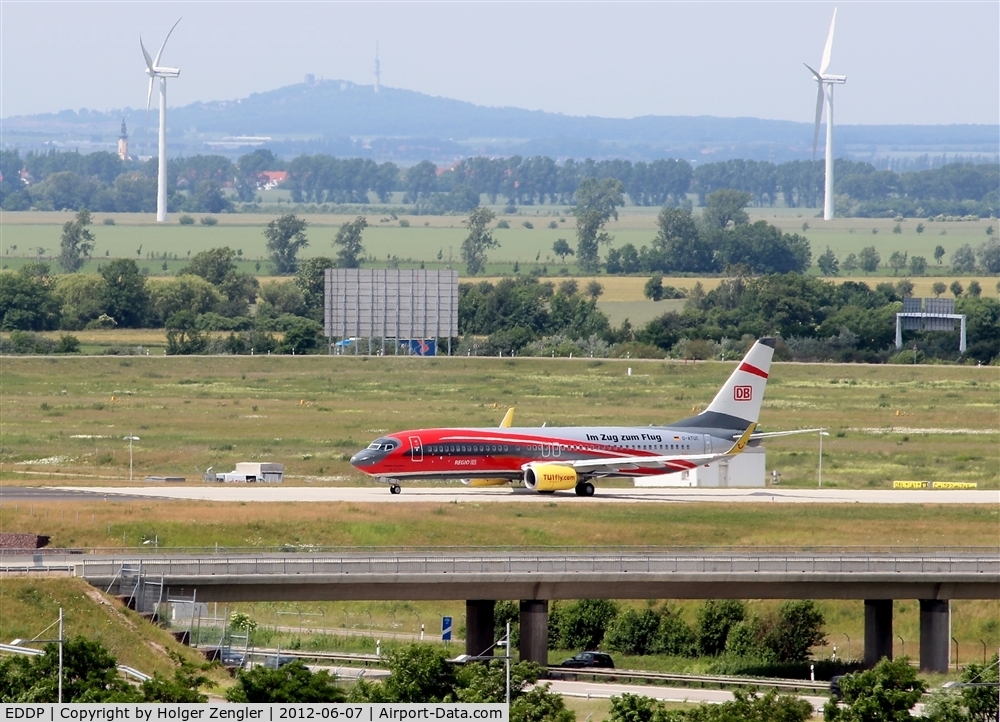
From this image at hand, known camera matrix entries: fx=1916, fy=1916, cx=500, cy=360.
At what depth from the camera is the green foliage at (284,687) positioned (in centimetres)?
5225

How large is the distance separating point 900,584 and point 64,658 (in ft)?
116

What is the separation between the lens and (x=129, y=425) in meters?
136

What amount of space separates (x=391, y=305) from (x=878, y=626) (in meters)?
119

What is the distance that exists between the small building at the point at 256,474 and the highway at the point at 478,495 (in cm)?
306

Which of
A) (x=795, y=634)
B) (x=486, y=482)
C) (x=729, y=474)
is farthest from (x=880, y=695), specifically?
(x=729, y=474)

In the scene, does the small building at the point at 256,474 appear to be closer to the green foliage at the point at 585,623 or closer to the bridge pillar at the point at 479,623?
the green foliage at the point at 585,623

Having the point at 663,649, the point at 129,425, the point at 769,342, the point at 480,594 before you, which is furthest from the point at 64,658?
the point at 129,425

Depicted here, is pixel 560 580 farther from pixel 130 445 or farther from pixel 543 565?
pixel 130 445

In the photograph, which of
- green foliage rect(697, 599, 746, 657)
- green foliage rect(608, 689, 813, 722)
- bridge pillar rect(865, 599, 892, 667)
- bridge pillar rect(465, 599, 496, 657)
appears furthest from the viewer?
green foliage rect(697, 599, 746, 657)

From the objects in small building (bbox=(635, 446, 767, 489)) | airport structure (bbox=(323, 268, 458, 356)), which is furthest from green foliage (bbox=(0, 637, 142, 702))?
airport structure (bbox=(323, 268, 458, 356))

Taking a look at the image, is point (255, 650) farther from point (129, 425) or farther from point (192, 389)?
point (192, 389)

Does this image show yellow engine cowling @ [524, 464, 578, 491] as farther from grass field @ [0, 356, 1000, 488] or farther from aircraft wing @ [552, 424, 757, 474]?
grass field @ [0, 356, 1000, 488]

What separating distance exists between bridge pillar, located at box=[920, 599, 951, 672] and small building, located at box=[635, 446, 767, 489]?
33.0 metres

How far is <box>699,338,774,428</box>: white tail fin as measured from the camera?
340 ft
